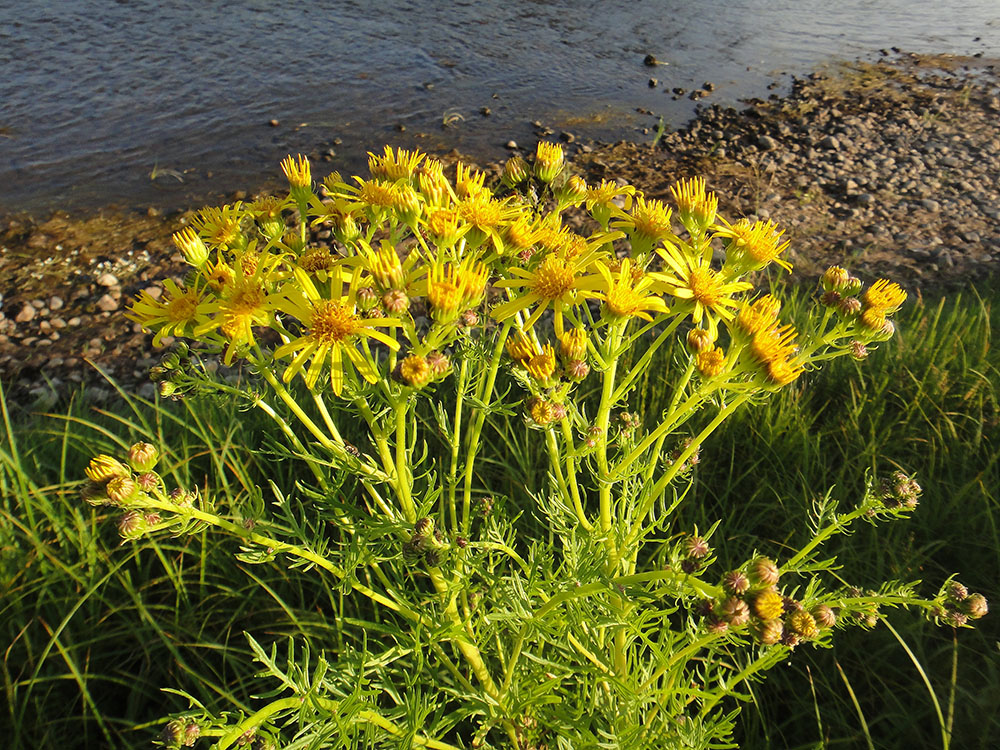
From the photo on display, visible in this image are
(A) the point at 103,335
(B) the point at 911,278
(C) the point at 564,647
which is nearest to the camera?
(C) the point at 564,647

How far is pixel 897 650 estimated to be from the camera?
246 centimetres

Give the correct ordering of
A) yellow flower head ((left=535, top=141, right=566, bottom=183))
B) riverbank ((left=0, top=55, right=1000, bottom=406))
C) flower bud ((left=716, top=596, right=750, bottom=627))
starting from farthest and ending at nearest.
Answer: riverbank ((left=0, top=55, right=1000, bottom=406)), yellow flower head ((left=535, top=141, right=566, bottom=183)), flower bud ((left=716, top=596, right=750, bottom=627))

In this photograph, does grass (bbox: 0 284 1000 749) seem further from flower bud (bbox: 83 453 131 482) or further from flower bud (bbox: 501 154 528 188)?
flower bud (bbox: 501 154 528 188)

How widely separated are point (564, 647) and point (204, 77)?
11636 mm

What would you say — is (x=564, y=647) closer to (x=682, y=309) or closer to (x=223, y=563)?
(x=682, y=309)

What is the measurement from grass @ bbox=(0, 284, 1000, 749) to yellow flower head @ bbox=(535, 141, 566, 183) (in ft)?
4.24

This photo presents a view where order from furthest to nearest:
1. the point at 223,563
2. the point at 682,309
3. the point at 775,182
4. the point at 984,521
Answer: the point at 775,182 → the point at 984,521 → the point at 223,563 → the point at 682,309

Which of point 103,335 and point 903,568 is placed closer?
point 903,568

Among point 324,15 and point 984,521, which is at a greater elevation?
point 324,15

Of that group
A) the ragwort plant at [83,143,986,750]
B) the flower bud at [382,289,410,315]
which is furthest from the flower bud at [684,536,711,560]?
the flower bud at [382,289,410,315]

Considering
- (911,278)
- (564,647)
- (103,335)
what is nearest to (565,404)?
(564,647)

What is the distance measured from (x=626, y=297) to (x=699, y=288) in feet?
0.78

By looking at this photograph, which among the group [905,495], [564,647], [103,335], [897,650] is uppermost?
[905,495]

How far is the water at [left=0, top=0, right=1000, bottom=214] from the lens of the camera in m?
8.42
